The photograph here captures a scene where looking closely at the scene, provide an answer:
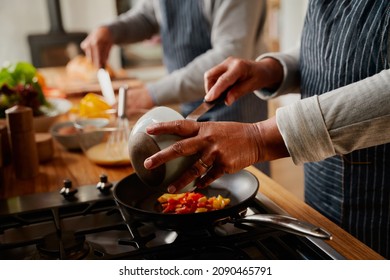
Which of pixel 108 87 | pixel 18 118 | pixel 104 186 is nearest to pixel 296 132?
pixel 104 186

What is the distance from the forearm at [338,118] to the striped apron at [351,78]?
199 mm

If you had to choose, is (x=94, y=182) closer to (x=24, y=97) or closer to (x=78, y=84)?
(x=24, y=97)

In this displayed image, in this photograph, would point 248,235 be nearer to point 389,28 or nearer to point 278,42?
point 389,28

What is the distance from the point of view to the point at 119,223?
0.76 m

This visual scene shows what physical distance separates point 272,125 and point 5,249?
1.52ft

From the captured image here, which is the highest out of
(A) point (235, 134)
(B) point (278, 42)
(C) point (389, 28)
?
(C) point (389, 28)

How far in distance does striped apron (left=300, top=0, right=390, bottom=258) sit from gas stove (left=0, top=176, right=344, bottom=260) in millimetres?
215

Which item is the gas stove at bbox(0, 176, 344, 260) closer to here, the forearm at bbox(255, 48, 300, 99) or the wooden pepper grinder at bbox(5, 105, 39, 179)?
the wooden pepper grinder at bbox(5, 105, 39, 179)

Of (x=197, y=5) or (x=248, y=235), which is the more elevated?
(x=197, y=5)

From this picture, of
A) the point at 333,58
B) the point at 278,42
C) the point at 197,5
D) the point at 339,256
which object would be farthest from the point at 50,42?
the point at 339,256

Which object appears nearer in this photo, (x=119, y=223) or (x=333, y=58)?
(x=119, y=223)

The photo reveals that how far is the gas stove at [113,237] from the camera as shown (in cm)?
66

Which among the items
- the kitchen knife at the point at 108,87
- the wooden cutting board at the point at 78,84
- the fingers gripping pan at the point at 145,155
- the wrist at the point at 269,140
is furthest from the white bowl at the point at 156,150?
the wooden cutting board at the point at 78,84

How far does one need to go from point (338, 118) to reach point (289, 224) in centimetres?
17
